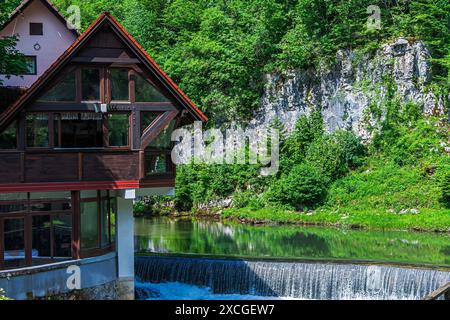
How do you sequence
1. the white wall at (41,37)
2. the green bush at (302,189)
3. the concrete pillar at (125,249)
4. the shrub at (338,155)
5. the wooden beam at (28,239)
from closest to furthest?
the wooden beam at (28,239), the concrete pillar at (125,249), the white wall at (41,37), the green bush at (302,189), the shrub at (338,155)

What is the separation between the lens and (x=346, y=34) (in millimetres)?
48625

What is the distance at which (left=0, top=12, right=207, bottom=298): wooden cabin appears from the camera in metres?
19.4

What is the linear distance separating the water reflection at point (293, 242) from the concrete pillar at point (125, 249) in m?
6.63

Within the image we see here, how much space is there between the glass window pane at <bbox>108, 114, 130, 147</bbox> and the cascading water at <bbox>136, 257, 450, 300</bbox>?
613cm

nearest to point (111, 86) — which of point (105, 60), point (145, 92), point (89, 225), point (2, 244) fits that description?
point (105, 60)

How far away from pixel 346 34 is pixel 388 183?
12.9 metres

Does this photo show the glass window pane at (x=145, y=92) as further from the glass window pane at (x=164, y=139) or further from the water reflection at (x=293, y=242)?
the water reflection at (x=293, y=242)

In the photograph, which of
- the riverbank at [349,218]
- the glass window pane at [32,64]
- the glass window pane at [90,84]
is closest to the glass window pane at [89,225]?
the glass window pane at [90,84]

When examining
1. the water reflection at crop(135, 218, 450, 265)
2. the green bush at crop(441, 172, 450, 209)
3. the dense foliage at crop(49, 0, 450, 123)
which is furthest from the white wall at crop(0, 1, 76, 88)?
the dense foliage at crop(49, 0, 450, 123)

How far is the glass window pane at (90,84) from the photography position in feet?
65.6

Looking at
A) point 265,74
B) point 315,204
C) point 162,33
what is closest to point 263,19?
point 265,74

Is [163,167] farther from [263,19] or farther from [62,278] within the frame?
[263,19]

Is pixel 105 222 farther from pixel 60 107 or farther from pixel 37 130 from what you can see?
pixel 60 107

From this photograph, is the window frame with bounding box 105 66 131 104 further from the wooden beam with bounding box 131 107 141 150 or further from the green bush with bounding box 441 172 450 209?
the green bush with bounding box 441 172 450 209
